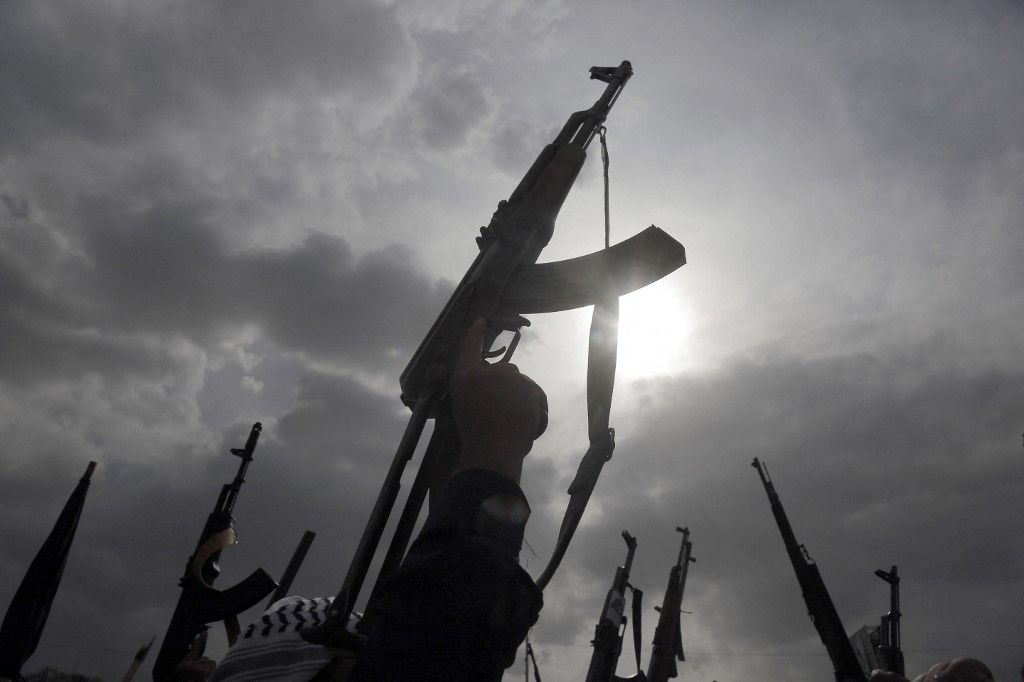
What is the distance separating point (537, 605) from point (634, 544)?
16692 mm

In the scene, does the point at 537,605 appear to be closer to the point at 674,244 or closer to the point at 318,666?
the point at 318,666

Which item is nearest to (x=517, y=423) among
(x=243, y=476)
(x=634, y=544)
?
(x=243, y=476)

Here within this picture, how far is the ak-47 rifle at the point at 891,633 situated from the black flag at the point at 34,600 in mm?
12528

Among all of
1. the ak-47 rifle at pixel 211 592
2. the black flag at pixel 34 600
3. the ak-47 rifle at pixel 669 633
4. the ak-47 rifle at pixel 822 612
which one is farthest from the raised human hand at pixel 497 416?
the ak-47 rifle at pixel 669 633

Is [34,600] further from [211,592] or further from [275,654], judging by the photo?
[275,654]

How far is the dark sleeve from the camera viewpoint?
165 cm

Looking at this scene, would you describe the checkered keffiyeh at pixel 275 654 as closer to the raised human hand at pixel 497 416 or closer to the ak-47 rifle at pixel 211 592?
the raised human hand at pixel 497 416

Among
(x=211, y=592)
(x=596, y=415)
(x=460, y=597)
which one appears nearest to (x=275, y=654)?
(x=460, y=597)

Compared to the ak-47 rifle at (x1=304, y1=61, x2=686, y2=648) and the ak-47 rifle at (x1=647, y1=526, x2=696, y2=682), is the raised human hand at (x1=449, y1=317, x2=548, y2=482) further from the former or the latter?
the ak-47 rifle at (x1=647, y1=526, x2=696, y2=682)

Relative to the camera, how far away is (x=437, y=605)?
67.4 inches

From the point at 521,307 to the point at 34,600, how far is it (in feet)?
30.5

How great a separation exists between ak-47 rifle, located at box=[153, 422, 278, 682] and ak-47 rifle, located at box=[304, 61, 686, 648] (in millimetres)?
1977

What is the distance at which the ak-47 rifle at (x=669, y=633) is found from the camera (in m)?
16.4

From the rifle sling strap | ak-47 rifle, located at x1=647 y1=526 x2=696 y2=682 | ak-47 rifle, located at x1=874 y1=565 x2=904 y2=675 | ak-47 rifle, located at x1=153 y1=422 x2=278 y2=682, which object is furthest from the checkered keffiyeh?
ak-47 rifle, located at x1=647 y1=526 x2=696 y2=682
